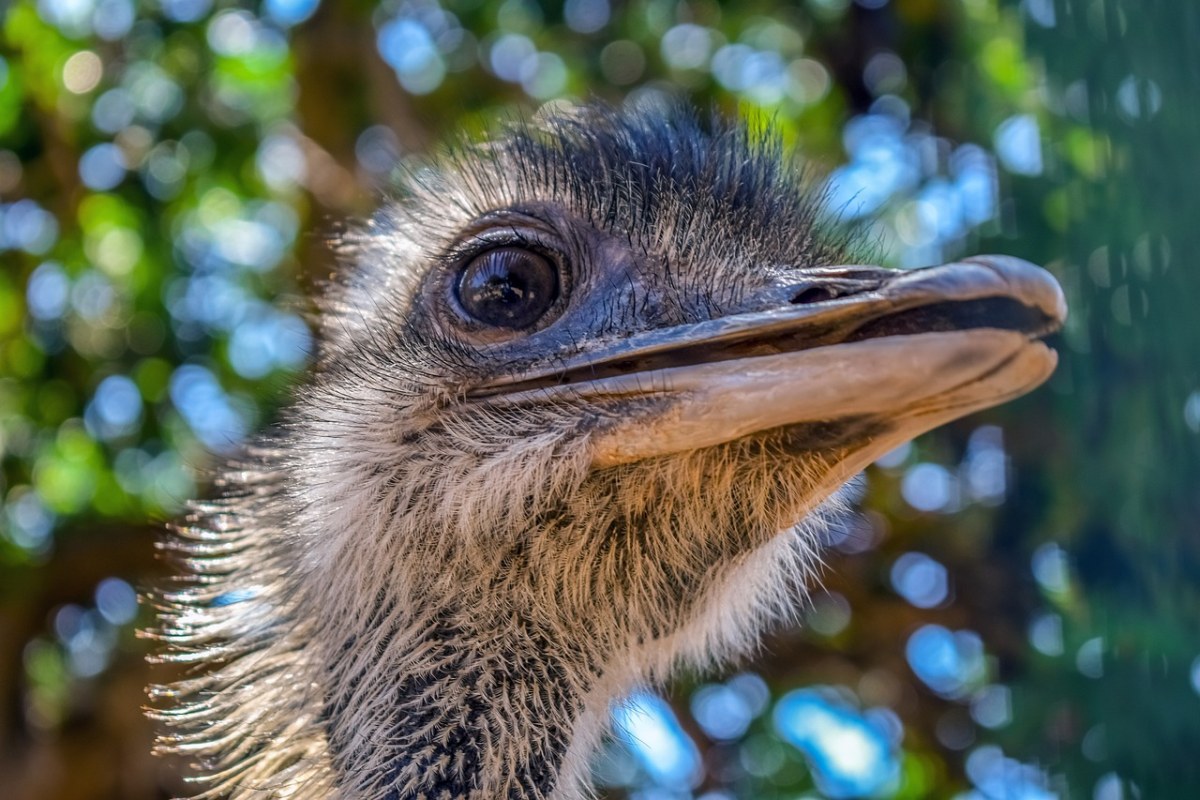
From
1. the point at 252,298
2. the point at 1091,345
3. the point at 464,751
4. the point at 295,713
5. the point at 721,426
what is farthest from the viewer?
the point at 252,298

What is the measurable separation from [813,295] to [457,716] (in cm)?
88

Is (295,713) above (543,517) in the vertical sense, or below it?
below

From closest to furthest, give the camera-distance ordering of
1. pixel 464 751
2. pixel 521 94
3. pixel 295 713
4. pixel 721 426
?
pixel 721 426
pixel 464 751
pixel 295 713
pixel 521 94

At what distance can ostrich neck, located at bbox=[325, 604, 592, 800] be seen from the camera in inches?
81.0

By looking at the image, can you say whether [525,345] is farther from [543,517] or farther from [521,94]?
[521,94]

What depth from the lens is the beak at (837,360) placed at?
1601 millimetres

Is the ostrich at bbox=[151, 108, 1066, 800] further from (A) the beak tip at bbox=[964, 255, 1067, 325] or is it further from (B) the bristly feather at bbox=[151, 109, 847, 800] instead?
(A) the beak tip at bbox=[964, 255, 1067, 325]

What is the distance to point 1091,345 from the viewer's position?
194cm

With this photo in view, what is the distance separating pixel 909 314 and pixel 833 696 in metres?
3.57

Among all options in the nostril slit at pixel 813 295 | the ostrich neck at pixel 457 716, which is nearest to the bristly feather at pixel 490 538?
the ostrich neck at pixel 457 716

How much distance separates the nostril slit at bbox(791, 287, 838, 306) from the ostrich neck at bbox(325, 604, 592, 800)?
27.8 inches

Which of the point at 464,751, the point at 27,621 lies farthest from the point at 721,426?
the point at 27,621

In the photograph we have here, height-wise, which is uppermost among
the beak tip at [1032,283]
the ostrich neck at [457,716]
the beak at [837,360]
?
the beak tip at [1032,283]

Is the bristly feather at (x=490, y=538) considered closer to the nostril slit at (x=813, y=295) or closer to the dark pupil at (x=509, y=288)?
the dark pupil at (x=509, y=288)
